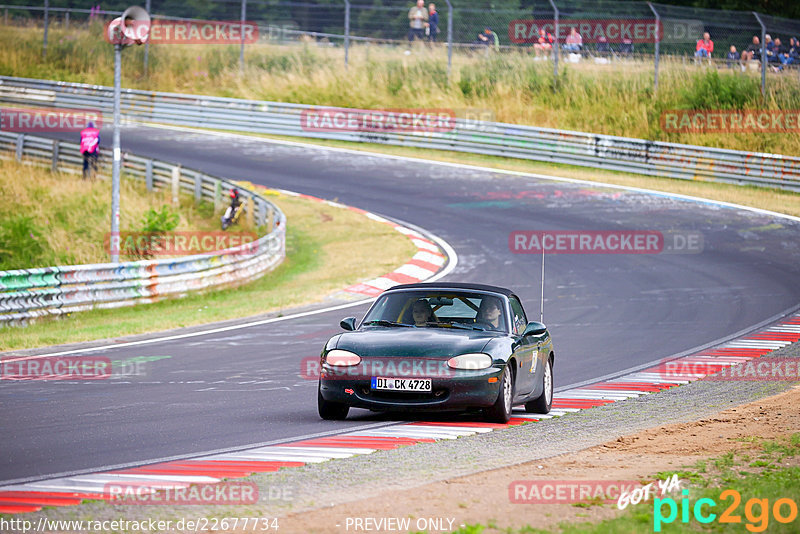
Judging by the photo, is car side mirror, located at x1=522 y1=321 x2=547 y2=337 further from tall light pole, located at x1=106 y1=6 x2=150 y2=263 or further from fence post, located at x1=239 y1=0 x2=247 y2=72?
fence post, located at x1=239 y1=0 x2=247 y2=72

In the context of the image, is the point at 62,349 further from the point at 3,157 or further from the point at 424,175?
the point at 3,157

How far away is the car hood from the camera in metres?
9.75

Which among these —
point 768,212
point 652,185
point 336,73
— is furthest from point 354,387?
point 336,73

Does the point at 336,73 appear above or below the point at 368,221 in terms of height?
above

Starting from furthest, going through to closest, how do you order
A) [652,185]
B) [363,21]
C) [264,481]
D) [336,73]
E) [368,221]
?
1. [336,73]
2. [363,21]
3. [652,185]
4. [368,221]
5. [264,481]

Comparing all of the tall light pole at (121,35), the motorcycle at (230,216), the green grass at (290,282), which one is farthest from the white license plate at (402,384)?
the motorcycle at (230,216)

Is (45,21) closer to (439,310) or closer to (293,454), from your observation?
(439,310)

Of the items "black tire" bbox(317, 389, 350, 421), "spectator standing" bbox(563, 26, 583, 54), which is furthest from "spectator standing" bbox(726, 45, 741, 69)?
"black tire" bbox(317, 389, 350, 421)

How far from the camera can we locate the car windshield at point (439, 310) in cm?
1061

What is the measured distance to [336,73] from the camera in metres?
42.2

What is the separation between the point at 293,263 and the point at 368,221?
12.0 feet

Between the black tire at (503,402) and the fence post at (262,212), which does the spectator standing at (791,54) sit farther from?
the black tire at (503,402)

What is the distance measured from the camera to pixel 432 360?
9703 mm

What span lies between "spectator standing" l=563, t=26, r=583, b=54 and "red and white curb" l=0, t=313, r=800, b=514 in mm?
24009
